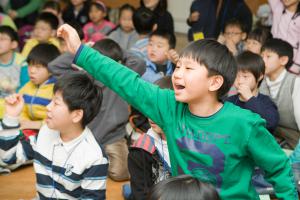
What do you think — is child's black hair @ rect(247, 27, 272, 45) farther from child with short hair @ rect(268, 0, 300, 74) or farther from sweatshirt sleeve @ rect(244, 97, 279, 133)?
sweatshirt sleeve @ rect(244, 97, 279, 133)

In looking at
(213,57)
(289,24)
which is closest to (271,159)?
(213,57)

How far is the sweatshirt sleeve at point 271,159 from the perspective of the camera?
1725 mm

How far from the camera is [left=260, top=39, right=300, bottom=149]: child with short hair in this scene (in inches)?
131

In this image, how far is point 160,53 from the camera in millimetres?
3816

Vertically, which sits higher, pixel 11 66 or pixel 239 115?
pixel 239 115

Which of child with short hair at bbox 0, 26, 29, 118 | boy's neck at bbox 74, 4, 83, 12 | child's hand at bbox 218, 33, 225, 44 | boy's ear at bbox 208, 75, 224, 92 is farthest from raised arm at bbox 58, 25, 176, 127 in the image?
boy's neck at bbox 74, 4, 83, 12

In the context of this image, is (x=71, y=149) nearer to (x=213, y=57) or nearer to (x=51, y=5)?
(x=213, y=57)

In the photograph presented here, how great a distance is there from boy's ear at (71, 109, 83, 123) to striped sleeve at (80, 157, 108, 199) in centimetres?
22

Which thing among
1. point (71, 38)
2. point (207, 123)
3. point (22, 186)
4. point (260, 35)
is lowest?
point (22, 186)

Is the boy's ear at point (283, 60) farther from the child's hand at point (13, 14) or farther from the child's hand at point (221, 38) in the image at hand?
the child's hand at point (13, 14)

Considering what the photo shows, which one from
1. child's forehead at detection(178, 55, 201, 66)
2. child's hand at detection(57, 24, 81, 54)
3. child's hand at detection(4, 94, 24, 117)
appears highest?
child's hand at detection(57, 24, 81, 54)

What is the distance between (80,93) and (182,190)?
103 cm

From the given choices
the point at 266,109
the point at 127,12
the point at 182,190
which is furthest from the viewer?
the point at 127,12

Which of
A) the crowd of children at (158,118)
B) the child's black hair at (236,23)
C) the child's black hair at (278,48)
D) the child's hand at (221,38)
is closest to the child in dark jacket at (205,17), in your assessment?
the child's hand at (221,38)
